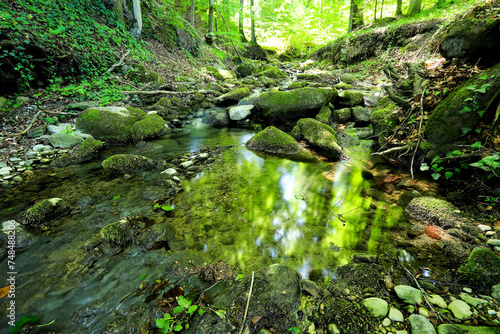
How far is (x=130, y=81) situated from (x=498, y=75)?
10782 mm

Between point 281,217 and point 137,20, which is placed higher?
point 137,20

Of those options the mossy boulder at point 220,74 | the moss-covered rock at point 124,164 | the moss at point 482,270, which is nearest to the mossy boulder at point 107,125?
the moss-covered rock at point 124,164

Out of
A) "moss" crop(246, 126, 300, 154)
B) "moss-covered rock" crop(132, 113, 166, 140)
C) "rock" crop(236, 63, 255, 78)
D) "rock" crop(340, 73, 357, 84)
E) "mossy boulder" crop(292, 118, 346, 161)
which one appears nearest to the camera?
"mossy boulder" crop(292, 118, 346, 161)

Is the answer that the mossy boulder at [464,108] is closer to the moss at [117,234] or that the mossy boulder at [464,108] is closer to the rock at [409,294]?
the rock at [409,294]

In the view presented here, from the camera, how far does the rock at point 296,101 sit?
6762 millimetres

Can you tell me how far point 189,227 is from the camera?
9.11 ft

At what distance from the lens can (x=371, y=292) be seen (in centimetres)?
176

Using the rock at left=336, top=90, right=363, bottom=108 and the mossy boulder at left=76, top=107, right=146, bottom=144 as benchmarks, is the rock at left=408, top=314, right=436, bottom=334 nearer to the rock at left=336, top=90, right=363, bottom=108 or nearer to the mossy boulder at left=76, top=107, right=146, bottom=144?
the mossy boulder at left=76, top=107, right=146, bottom=144

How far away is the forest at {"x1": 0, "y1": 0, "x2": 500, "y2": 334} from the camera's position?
1.69 meters

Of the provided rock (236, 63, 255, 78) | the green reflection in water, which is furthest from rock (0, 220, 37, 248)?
rock (236, 63, 255, 78)

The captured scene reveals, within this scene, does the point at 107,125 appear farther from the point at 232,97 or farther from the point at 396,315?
the point at 396,315

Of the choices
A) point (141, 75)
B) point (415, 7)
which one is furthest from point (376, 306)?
point (415, 7)

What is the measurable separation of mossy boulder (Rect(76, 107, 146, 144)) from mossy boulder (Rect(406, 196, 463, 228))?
6.89 m

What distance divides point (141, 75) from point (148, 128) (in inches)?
175
